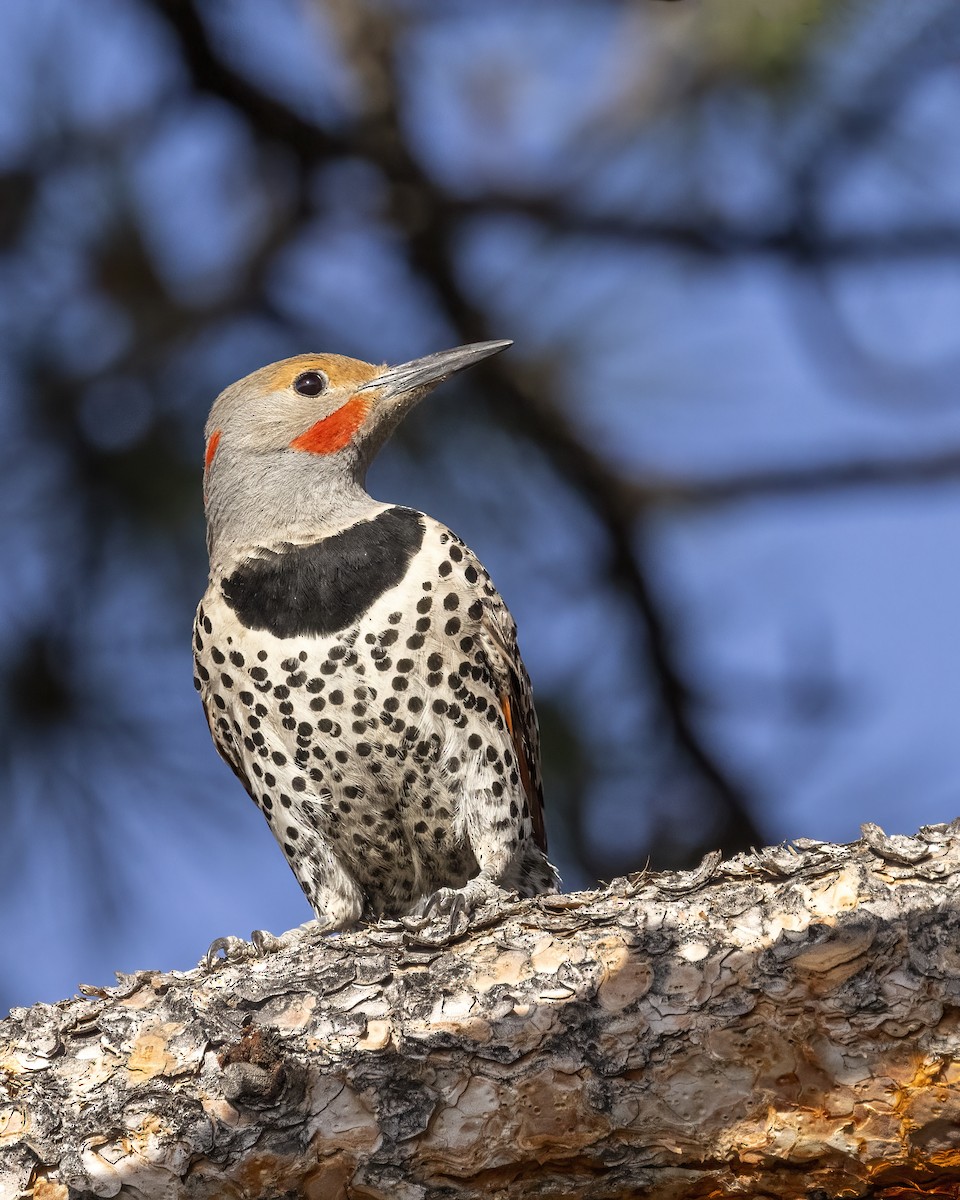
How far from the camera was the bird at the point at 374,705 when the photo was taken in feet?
13.3

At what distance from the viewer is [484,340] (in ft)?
16.1

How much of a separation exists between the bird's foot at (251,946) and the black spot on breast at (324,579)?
728 mm

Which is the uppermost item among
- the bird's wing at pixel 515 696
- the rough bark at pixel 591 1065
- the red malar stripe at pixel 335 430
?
the red malar stripe at pixel 335 430

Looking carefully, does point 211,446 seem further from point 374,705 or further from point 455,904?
point 455,904

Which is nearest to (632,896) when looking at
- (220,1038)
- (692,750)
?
(220,1038)

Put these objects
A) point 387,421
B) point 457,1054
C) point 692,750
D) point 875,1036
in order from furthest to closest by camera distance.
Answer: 1. point 692,750
2. point 387,421
3. point 457,1054
4. point 875,1036

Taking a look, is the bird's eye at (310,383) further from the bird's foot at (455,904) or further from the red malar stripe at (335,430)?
the bird's foot at (455,904)

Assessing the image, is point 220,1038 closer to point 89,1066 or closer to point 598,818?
point 89,1066

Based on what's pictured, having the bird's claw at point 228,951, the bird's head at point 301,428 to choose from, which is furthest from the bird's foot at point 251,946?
the bird's head at point 301,428

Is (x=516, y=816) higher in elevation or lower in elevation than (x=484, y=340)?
lower

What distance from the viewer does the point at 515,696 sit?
14.3 ft

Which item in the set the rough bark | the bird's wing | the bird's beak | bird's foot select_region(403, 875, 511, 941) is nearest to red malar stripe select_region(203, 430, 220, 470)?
the bird's beak

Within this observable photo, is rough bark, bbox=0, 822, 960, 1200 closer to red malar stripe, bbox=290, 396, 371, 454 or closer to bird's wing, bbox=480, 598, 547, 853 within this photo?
bird's wing, bbox=480, 598, 547, 853

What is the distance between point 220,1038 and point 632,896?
81cm
